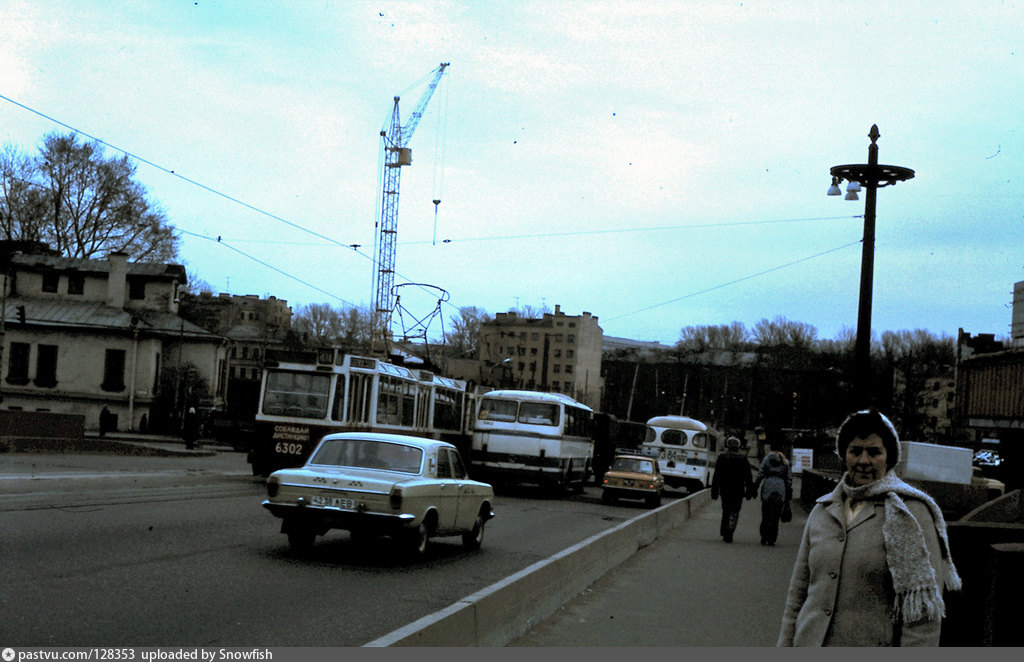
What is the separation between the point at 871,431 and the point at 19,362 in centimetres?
6191

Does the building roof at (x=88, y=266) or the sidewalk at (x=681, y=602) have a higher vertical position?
the building roof at (x=88, y=266)

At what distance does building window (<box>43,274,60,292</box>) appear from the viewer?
61.9 m

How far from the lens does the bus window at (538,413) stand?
32.4 metres

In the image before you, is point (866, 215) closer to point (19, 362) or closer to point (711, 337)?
point (19, 362)

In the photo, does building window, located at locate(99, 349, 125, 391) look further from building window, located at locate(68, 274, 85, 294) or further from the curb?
the curb

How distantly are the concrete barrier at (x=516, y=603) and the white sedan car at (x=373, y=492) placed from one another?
6.59 feet

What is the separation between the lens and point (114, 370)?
60812 millimetres

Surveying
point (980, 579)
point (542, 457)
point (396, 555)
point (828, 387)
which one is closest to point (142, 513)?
point (396, 555)

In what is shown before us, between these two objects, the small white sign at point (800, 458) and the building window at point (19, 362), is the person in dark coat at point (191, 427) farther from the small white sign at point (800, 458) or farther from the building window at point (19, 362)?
the small white sign at point (800, 458)

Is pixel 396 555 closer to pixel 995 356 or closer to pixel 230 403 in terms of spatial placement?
pixel 230 403

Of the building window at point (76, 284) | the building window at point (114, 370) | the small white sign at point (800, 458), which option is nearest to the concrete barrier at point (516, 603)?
the small white sign at point (800, 458)

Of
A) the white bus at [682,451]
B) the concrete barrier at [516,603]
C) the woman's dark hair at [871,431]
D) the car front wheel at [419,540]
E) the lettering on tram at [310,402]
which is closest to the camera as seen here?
the woman's dark hair at [871,431]

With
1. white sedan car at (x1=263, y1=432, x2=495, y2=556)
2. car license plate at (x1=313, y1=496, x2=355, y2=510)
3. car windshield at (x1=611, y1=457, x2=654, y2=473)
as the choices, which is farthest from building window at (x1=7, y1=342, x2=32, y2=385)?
car license plate at (x1=313, y1=496, x2=355, y2=510)

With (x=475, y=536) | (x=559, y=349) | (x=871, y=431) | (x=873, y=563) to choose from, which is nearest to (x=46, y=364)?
(x=475, y=536)
